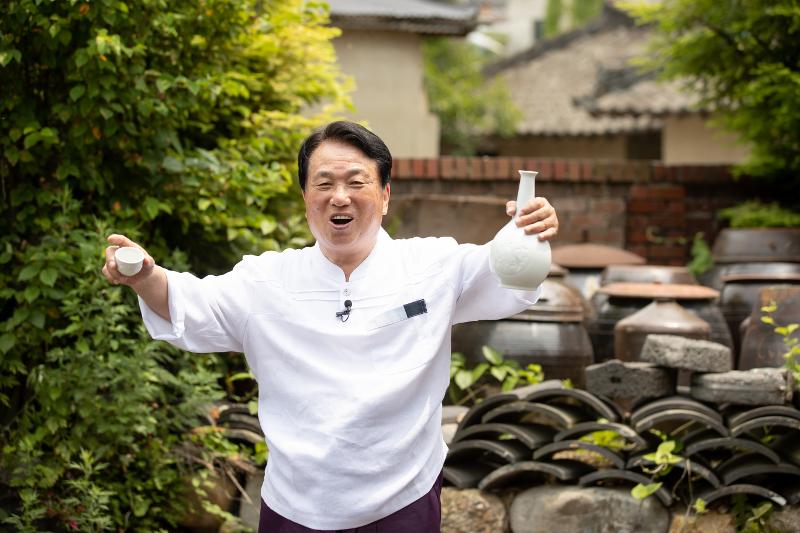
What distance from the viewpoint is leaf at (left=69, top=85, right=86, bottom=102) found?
407 cm

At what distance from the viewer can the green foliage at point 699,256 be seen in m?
8.84

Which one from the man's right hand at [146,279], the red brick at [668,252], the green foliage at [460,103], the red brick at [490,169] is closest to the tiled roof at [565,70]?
the green foliage at [460,103]

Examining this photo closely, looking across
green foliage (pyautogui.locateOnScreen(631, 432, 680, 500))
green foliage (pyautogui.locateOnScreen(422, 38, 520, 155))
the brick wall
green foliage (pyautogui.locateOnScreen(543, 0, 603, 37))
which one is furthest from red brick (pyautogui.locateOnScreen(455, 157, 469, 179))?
green foliage (pyautogui.locateOnScreen(543, 0, 603, 37))

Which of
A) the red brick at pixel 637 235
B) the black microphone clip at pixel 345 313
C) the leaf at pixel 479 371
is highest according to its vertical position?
the red brick at pixel 637 235

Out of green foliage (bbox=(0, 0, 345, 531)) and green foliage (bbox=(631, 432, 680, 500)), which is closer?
green foliage (bbox=(0, 0, 345, 531))

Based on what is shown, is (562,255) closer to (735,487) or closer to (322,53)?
(322,53)

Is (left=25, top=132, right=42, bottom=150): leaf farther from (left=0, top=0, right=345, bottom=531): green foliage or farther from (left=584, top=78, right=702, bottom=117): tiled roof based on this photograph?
(left=584, top=78, right=702, bottom=117): tiled roof

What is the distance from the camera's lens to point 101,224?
4.14m

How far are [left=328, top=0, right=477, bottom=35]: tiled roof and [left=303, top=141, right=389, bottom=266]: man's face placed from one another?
424 inches

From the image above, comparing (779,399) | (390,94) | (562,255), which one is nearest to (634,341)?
(779,399)

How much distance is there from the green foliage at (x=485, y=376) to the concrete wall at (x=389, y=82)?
27.8ft

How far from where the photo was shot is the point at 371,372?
8.31 ft

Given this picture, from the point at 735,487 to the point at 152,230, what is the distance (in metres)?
2.72

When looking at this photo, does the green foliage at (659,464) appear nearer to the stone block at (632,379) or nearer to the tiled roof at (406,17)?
the stone block at (632,379)
